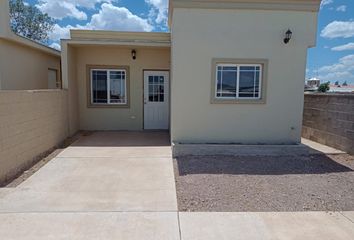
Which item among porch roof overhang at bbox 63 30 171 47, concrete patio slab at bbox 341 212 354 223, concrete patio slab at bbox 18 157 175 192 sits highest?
porch roof overhang at bbox 63 30 171 47

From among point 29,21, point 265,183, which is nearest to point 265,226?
point 265,183

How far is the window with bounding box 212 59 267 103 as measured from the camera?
7.84 meters

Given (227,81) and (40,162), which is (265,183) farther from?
(40,162)

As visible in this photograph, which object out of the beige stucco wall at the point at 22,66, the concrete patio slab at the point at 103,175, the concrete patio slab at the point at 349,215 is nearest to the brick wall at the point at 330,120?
the concrete patio slab at the point at 349,215

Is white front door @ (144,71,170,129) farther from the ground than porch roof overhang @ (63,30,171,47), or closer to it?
closer to it

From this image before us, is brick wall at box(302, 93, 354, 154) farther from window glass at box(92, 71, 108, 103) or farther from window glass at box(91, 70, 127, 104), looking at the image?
window glass at box(92, 71, 108, 103)

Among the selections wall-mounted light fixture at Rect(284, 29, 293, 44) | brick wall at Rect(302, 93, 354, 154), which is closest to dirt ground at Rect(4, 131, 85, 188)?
wall-mounted light fixture at Rect(284, 29, 293, 44)

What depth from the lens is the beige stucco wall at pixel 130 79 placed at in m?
10.7

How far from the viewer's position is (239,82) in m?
7.96

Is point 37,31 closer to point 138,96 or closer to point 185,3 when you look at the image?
point 138,96

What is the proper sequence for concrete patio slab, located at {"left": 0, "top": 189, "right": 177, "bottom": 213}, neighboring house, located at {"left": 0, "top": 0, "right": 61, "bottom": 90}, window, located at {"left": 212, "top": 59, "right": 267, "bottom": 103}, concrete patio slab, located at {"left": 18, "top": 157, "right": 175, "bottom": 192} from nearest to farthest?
1. concrete patio slab, located at {"left": 0, "top": 189, "right": 177, "bottom": 213}
2. concrete patio slab, located at {"left": 18, "top": 157, "right": 175, "bottom": 192}
3. window, located at {"left": 212, "top": 59, "right": 267, "bottom": 103}
4. neighboring house, located at {"left": 0, "top": 0, "right": 61, "bottom": 90}

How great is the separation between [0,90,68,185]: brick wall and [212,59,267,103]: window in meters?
4.69

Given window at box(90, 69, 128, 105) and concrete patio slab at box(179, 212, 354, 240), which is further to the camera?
window at box(90, 69, 128, 105)

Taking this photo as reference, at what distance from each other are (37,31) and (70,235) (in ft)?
94.1
